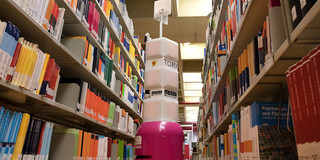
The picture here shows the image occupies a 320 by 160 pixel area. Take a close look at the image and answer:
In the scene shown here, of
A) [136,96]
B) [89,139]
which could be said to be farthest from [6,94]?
[136,96]

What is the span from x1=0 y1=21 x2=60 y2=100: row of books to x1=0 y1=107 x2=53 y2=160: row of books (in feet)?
0.55

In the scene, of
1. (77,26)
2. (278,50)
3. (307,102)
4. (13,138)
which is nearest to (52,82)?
(13,138)

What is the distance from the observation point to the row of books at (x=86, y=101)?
78.2 inches

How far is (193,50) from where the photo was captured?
251 inches

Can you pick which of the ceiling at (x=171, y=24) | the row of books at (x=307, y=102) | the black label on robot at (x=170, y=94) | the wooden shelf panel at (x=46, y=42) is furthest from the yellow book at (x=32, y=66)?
the ceiling at (x=171, y=24)

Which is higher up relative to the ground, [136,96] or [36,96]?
[136,96]

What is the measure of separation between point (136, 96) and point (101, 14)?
203cm

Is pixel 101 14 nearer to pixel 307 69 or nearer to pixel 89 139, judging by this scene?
pixel 89 139

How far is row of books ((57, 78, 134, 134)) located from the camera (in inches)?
78.2

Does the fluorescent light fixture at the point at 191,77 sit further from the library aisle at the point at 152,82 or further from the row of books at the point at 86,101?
the row of books at the point at 86,101

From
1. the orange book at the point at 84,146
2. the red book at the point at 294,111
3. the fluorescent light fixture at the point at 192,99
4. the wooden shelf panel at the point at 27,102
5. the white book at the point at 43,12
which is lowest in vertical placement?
the orange book at the point at 84,146

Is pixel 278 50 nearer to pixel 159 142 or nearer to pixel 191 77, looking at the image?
pixel 159 142

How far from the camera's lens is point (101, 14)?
2.65 metres

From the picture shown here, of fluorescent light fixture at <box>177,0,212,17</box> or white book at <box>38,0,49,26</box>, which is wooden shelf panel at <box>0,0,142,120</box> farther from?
fluorescent light fixture at <box>177,0,212,17</box>
